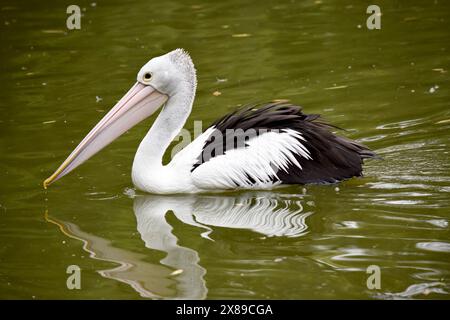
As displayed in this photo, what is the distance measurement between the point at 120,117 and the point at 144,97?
0.26 meters

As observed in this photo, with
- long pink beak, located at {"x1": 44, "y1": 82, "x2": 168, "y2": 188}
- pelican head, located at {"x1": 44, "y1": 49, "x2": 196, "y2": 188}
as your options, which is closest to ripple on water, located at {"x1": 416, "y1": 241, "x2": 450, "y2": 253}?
pelican head, located at {"x1": 44, "y1": 49, "x2": 196, "y2": 188}

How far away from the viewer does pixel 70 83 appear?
10305mm

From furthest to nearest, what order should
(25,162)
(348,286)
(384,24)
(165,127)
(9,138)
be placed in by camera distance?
(384,24) < (9,138) < (25,162) < (165,127) < (348,286)

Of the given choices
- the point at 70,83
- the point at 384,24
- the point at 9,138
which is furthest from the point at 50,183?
the point at 384,24

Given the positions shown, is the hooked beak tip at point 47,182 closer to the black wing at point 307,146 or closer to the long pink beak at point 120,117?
the long pink beak at point 120,117

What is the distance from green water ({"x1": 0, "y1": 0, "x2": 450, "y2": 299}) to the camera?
210 inches

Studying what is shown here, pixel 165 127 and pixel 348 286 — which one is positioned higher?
pixel 165 127

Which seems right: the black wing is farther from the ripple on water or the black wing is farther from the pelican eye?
the ripple on water

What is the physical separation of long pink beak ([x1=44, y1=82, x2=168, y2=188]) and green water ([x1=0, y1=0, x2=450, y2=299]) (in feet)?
1.11

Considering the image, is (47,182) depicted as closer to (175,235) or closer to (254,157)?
(175,235)

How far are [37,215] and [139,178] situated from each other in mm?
855

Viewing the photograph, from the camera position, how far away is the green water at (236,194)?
534cm

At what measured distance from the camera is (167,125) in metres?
7.17
